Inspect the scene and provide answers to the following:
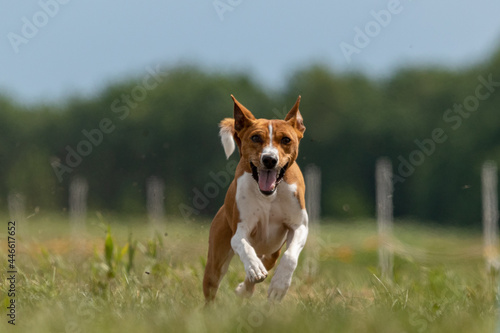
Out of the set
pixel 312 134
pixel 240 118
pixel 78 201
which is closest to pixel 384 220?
pixel 240 118

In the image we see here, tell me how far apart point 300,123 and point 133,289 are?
199 cm

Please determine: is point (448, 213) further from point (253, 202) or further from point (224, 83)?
point (253, 202)

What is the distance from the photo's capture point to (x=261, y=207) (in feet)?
18.2

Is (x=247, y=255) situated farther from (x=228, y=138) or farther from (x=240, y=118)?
(x=228, y=138)

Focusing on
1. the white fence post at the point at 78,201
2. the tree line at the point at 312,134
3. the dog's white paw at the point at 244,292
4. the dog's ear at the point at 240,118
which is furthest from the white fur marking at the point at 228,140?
the white fence post at the point at 78,201

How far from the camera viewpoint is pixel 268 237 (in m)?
5.70

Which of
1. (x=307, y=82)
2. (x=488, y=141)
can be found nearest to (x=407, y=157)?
(x=488, y=141)

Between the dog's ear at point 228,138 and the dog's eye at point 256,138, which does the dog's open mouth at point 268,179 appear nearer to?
the dog's eye at point 256,138

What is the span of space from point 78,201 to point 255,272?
1763 centimetres

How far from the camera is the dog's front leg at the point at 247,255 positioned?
16.8 feet

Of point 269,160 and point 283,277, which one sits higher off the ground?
point 269,160

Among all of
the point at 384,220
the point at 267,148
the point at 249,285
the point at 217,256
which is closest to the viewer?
the point at 267,148

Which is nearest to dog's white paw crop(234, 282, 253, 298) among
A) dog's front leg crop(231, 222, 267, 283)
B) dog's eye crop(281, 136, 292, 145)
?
dog's front leg crop(231, 222, 267, 283)

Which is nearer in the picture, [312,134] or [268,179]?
[268,179]
